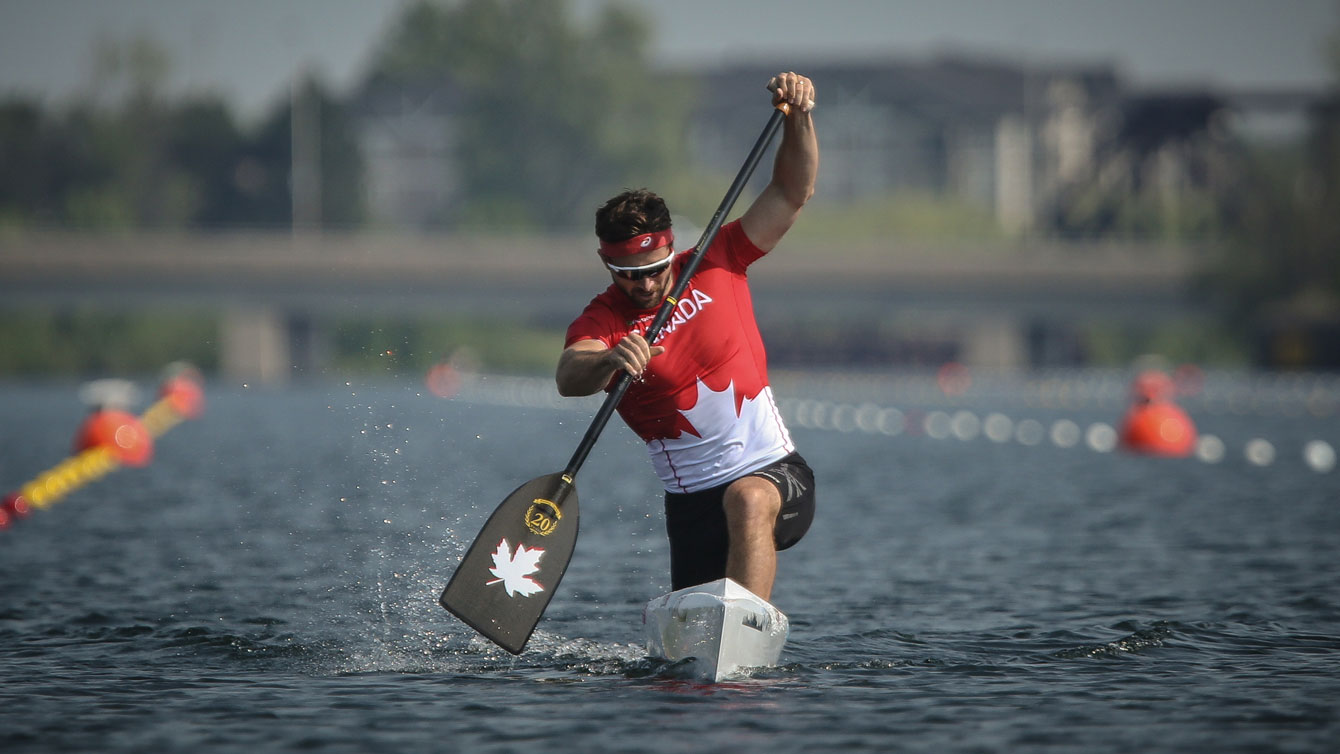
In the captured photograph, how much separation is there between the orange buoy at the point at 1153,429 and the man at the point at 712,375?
64.4 feet

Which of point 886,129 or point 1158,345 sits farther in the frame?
point 886,129

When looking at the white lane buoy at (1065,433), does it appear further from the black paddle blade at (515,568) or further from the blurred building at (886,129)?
the blurred building at (886,129)

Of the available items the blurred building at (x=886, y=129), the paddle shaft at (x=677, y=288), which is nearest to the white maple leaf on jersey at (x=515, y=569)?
the paddle shaft at (x=677, y=288)

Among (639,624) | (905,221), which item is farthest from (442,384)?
(639,624)

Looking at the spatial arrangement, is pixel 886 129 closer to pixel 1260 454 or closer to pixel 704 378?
pixel 1260 454

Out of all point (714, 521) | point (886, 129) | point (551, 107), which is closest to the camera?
point (714, 521)

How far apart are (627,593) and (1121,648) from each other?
386cm

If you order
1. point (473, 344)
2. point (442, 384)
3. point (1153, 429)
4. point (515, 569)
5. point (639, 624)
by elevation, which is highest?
point (473, 344)

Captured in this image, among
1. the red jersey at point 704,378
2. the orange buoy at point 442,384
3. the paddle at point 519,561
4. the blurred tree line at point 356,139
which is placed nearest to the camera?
the red jersey at point 704,378

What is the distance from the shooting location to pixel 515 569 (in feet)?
29.0

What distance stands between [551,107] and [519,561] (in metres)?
106

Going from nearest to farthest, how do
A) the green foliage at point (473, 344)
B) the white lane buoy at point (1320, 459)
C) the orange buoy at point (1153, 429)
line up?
the white lane buoy at point (1320, 459)
the orange buoy at point (1153, 429)
the green foliage at point (473, 344)

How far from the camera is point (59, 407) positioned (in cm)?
5428

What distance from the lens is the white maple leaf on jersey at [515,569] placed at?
8.83m
